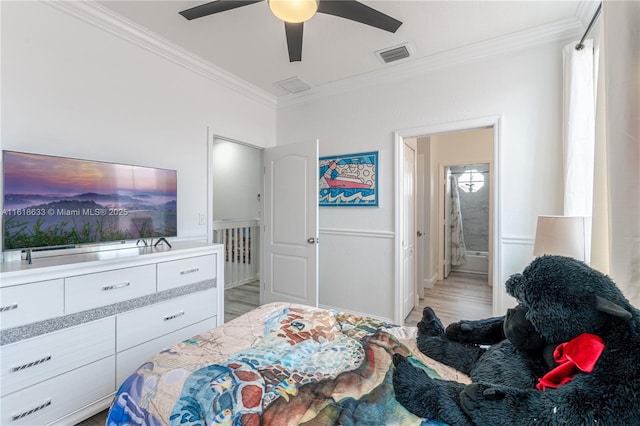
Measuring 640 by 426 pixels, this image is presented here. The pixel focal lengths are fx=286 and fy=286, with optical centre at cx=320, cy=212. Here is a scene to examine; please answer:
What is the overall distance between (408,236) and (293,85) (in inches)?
88.8

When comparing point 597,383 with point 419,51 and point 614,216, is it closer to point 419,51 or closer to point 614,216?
point 614,216

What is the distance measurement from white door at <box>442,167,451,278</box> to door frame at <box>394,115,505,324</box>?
2545 mm

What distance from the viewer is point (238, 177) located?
5.61 m

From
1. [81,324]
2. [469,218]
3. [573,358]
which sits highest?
[469,218]

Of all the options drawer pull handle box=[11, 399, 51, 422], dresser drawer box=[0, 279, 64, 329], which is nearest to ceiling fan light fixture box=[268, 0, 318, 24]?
dresser drawer box=[0, 279, 64, 329]

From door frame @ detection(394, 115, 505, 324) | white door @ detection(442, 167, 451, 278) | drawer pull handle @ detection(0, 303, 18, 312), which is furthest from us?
white door @ detection(442, 167, 451, 278)

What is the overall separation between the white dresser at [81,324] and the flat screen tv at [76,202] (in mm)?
146

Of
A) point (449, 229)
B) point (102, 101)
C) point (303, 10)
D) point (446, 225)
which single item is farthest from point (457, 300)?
point (102, 101)

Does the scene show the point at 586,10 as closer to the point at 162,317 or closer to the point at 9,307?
the point at 162,317

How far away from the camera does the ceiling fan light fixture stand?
5.23 ft

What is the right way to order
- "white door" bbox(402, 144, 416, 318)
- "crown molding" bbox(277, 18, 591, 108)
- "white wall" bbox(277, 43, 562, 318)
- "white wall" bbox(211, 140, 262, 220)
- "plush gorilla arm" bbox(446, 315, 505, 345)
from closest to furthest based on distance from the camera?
1. "plush gorilla arm" bbox(446, 315, 505, 345)
2. "crown molding" bbox(277, 18, 591, 108)
3. "white wall" bbox(277, 43, 562, 318)
4. "white door" bbox(402, 144, 416, 318)
5. "white wall" bbox(211, 140, 262, 220)

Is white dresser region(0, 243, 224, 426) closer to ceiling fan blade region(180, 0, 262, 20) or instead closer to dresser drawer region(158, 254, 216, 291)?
dresser drawer region(158, 254, 216, 291)

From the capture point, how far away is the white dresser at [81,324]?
1448mm

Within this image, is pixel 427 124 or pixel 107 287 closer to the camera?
pixel 107 287
